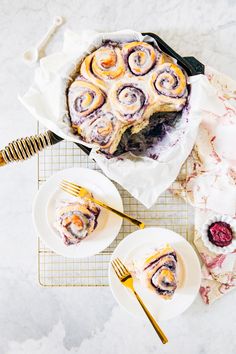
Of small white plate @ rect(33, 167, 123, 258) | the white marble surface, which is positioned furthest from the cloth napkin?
small white plate @ rect(33, 167, 123, 258)

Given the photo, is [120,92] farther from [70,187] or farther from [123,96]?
[70,187]

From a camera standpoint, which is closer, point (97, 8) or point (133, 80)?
point (133, 80)

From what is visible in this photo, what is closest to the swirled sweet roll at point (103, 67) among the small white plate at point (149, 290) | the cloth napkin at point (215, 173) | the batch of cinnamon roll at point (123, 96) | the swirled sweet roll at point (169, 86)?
the batch of cinnamon roll at point (123, 96)

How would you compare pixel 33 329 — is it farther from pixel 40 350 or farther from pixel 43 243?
pixel 43 243

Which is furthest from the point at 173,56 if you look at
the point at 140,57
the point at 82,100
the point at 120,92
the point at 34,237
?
the point at 34,237

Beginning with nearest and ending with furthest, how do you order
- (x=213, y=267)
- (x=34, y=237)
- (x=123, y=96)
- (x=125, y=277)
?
(x=123, y=96)
(x=125, y=277)
(x=213, y=267)
(x=34, y=237)

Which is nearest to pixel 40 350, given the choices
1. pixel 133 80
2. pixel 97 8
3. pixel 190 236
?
pixel 190 236

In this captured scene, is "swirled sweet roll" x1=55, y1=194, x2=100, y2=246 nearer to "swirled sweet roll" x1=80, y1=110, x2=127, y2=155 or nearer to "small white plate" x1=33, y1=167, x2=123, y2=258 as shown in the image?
"small white plate" x1=33, y1=167, x2=123, y2=258
